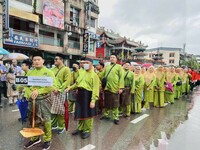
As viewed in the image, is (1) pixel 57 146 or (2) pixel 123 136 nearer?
(1) pixel 57 146

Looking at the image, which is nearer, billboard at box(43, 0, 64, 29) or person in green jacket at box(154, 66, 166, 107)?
person in green jacket at box(154, 66, 166, 107)

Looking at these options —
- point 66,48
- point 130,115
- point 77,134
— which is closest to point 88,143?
point 77,134

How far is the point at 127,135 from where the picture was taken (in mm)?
4574

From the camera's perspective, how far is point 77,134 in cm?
449

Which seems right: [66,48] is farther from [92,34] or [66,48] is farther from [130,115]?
[130,115]

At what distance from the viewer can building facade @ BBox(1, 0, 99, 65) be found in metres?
15.8

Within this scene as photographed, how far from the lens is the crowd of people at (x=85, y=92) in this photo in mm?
3701

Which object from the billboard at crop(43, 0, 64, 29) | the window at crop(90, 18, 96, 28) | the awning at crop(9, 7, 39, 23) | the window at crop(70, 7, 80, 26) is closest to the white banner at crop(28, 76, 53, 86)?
the awning at crop(9, 7, 39, 23)

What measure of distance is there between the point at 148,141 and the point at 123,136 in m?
0.54

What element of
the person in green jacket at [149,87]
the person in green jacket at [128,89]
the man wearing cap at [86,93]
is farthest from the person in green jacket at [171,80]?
the man wearing cap at [86,93]

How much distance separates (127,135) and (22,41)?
13209 mm

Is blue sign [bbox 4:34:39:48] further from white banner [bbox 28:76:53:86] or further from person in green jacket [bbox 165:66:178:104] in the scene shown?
white banner [bbox 28:76:53:86]

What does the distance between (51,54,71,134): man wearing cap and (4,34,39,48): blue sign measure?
11259 mm

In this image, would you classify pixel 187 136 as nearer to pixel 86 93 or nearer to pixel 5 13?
pixel 86 93
